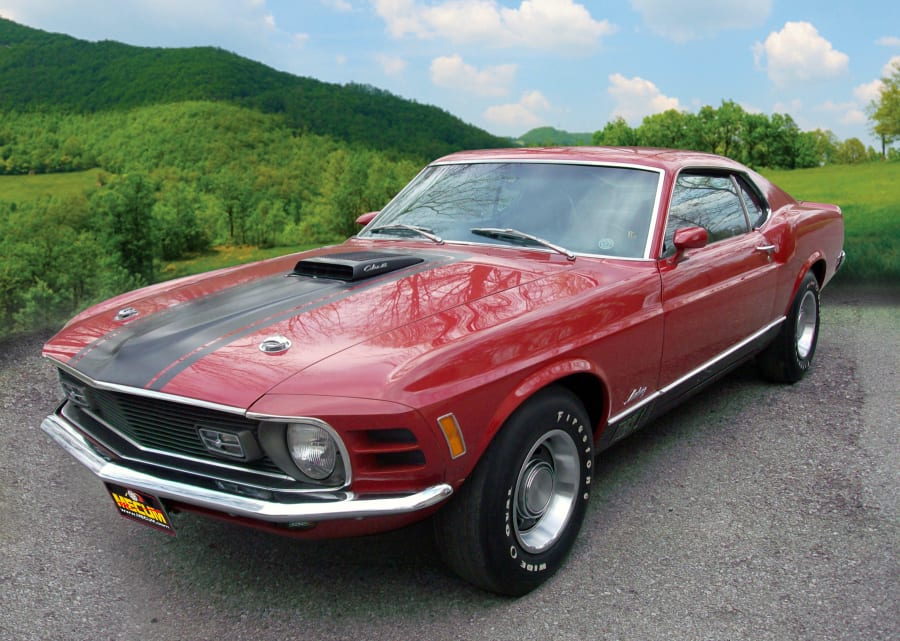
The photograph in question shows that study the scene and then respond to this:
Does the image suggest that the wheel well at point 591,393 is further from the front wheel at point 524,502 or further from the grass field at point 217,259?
the grass field at point 217,259

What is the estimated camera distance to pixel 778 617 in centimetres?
256

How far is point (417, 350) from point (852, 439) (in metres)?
3.02

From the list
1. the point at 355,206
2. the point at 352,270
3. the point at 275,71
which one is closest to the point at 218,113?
the point at 275,71

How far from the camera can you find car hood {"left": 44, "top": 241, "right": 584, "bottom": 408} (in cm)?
239

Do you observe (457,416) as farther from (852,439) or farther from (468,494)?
(852,439)

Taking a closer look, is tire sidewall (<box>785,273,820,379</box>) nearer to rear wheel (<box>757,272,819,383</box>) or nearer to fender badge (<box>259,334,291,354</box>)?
rear wheel (<box>757,272,819,383</box>)

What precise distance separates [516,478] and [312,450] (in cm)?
71

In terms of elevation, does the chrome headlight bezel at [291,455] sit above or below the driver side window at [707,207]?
below

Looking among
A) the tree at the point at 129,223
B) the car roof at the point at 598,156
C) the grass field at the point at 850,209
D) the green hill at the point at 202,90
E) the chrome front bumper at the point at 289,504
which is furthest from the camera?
the green hill at the point at 202,90

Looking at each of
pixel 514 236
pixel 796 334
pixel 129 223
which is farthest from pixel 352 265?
pixel 129 223

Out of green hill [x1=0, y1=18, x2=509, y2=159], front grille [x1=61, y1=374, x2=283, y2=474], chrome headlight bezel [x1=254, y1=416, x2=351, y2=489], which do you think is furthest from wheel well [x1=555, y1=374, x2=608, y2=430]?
green hill [x1=0, y1=18, x2=509, y2=159]

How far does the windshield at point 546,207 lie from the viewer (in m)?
3.49

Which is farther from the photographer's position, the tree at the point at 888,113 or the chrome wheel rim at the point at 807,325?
the tree at the point at 888,113

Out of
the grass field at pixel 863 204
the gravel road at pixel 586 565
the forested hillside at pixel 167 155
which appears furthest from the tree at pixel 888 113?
the gravel road at pixel 586 565
